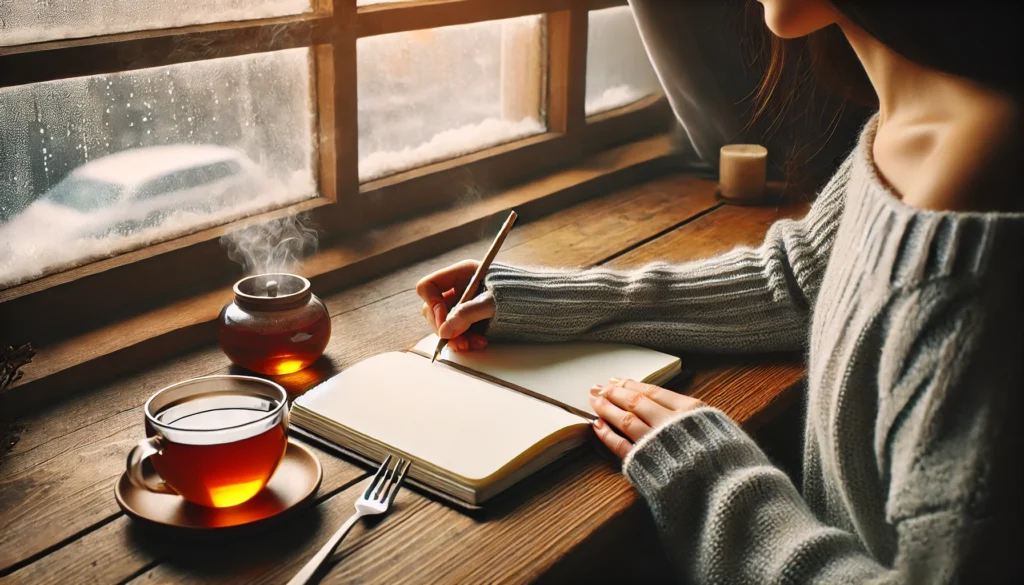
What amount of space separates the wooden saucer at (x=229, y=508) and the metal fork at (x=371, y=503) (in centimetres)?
5

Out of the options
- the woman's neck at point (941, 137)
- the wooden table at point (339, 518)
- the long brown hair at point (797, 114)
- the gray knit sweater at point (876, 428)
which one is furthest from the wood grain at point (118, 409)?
the woman's neck at point (941, 137)

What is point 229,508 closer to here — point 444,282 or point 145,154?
point 444,282

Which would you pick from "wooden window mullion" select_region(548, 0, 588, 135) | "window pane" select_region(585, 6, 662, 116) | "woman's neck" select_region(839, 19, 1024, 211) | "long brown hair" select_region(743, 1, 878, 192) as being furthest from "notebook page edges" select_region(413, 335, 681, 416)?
"window pane" select_region(585, 6, 662, 116)

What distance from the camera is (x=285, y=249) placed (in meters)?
1.61

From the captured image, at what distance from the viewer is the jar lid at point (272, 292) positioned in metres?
1.20

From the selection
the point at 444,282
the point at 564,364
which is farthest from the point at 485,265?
the point at 564,364

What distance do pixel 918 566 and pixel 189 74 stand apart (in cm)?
118

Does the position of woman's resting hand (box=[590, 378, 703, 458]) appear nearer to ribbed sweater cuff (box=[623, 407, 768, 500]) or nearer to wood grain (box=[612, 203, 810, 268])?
ribbed sweater cuff (box=[623, 407, 768, 500])

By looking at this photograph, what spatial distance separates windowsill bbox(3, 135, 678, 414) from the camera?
1219 millimetres

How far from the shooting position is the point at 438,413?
1.12m

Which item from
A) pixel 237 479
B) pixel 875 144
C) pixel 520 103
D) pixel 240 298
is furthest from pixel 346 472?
pixel 520 103

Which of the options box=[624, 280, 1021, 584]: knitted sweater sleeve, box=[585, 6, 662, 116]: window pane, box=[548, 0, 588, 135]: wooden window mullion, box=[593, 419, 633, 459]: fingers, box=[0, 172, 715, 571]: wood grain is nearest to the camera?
box=[624, 280, 1021, 584]: knitted sweater sleeve

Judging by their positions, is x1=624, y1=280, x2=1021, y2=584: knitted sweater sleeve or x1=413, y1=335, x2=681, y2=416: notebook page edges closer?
x1=624, y1=280, x2=1021, y2=584: knitted sweater sleeve

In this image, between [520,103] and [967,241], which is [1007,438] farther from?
[520,103]
